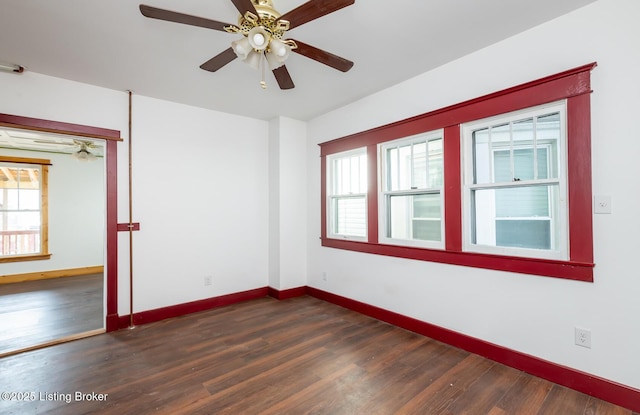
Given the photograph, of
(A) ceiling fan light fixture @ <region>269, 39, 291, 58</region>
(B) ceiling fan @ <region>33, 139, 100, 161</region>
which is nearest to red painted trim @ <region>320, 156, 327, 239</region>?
(A) ceiling fan light fixture @ <region>269, 39, 291, 58</region>

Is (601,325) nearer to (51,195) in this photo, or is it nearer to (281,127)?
(281,127)

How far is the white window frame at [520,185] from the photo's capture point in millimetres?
2172

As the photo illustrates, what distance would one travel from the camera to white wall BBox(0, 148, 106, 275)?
5941 mm

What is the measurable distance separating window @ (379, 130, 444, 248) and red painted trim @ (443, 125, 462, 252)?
94mm

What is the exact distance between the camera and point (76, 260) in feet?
20.3

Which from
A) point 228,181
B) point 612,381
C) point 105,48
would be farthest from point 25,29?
point 612,381

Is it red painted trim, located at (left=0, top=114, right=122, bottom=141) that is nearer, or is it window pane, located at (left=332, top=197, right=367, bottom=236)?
red painted trim, located at (left=0, top=114, right=122, bottom=141)

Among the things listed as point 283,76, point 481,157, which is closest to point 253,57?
point 283,76

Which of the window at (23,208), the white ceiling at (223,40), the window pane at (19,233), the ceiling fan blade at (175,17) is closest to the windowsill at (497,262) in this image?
the white ceiling at (223,40)

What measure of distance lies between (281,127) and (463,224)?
2991 millimetres

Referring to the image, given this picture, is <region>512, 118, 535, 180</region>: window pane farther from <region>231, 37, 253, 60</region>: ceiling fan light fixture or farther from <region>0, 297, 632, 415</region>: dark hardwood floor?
<region>231, 37, 253, 60</region>: ceiling fan light fixture

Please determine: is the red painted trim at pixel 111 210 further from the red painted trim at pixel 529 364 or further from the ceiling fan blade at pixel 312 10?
the red painted trim at pixel 529 364

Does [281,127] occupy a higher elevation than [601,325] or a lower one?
higher

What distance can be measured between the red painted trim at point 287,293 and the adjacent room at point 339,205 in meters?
0.04
